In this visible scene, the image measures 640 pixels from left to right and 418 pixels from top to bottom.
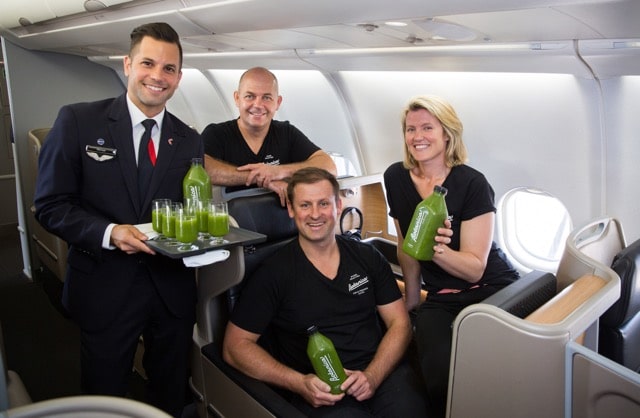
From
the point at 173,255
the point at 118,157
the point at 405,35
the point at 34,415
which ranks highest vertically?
the point at 405,35

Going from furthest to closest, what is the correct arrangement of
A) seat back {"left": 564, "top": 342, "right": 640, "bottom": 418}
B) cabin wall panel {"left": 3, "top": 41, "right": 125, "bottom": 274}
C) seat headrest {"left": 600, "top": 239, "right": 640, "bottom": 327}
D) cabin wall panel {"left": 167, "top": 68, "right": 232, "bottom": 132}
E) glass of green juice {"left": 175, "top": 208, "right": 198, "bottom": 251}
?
cabin wall panel {"left": 167, "top": 68, "right": 232, "bottom": 132}, cabin wall panel {"left": 3, "top": 41, "right": 125, "bottom": 274}, seat headrest {"left": 600, "top": 239, "right": 640, "bottom": 327}, glass of green juice {"left": 175, "top": 208, "right": 198, "bottom": 251}, seat back {"left": 564, "top": 342, "right": 640, "bottom": 418}

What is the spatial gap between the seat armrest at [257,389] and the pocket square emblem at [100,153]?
1105 millimetres

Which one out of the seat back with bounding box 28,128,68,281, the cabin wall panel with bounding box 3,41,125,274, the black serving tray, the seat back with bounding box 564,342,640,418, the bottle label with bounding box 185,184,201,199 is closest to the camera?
the seat back with bounding box 564,342,640,418

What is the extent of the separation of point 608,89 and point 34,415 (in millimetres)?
3452

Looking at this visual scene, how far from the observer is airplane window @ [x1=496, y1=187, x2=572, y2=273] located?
4.19 m

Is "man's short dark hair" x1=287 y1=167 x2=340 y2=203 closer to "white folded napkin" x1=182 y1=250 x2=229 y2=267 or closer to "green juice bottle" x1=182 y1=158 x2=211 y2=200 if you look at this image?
"green juice bottle" x1=182 y1=158 x2=211 y2=200

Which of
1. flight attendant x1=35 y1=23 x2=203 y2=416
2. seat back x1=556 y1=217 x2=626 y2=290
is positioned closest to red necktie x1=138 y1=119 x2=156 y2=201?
flight attendant x1=35 y1=23 x2=203 y2=416

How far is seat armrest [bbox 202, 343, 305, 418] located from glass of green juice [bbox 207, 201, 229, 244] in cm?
67

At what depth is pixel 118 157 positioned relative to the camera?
2.27 meters

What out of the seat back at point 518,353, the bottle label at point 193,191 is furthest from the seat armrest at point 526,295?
the bottle label at point 193,191

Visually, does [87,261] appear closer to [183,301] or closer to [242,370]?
[183,301]

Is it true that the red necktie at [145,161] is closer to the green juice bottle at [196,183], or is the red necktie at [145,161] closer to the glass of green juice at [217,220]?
the green juice bottle at [196,183]

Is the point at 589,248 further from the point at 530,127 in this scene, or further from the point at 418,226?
the point at 530,127

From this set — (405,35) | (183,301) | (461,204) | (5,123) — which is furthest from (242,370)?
(5,123)
